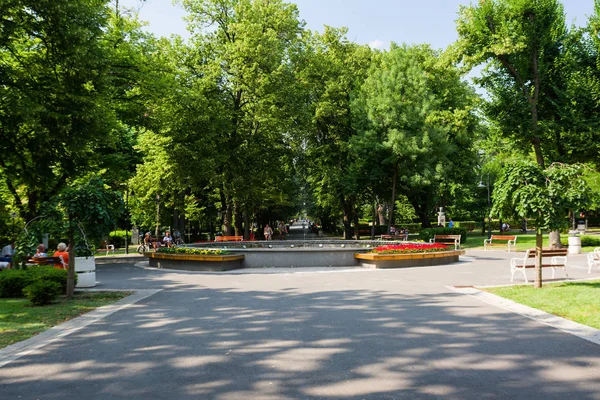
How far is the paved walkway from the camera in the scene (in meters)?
4.74

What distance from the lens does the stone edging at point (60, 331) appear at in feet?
20.5

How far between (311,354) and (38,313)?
6.26 metres

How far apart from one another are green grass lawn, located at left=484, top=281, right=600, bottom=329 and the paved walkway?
86 centimetres

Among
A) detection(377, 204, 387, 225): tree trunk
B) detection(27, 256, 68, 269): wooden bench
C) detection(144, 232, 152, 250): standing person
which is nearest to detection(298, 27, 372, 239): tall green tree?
detection(377, 204, 387, 225): tree trunk

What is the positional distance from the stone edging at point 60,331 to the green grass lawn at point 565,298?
8.59 meters

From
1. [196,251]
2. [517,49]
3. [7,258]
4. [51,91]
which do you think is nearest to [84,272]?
[196,251]

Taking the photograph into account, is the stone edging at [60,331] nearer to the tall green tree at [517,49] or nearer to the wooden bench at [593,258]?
the wooden bench at [593,258]

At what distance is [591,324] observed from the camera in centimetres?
738

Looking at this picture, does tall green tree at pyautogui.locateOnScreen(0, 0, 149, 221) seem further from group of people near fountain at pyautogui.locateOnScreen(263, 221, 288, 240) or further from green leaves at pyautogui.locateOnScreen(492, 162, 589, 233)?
group of people near fountain at pyautogui.locateOnScreen(263, 221, 288, 240)

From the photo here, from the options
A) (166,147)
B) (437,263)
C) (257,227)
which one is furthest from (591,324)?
(257,227)

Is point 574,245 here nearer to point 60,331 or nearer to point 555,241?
point 555,241

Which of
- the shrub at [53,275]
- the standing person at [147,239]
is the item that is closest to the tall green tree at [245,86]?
the standing person at [147,239]

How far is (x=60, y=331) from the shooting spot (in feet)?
24.8

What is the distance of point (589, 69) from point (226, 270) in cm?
2177
